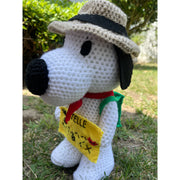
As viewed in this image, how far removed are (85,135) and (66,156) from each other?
6.8 inches

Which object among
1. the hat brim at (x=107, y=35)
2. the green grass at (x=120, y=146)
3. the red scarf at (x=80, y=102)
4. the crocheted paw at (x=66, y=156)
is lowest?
the green grass at (x=120, y=146)

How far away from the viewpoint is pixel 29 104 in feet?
5.05

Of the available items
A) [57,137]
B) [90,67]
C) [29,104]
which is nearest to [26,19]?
[29,104]

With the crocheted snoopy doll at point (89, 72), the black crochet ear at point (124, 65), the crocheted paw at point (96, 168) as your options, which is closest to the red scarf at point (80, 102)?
the crocheted snoopy doll at point (89, 72)

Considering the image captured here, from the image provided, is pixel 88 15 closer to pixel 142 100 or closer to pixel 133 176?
pixel 133 176

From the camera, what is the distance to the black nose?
491 mm

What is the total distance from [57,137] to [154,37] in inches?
231

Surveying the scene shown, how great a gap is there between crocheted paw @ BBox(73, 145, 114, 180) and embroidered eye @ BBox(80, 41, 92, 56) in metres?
0.43

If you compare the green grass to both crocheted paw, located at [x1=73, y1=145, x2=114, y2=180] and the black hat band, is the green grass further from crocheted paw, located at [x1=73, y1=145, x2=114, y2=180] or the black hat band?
the black hat band

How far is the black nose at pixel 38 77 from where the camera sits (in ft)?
1.61

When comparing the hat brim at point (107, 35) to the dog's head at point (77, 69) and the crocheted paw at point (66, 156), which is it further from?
the crocheted paw at point (66, 156)

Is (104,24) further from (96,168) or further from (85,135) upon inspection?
(96,168)

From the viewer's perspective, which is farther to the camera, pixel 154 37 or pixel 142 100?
pixel 154 37

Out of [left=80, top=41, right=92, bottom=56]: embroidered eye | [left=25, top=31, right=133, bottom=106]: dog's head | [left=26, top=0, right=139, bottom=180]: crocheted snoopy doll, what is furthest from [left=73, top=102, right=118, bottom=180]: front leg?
[left=80, top=41, right=92, bottom=56]: embroidered eye
